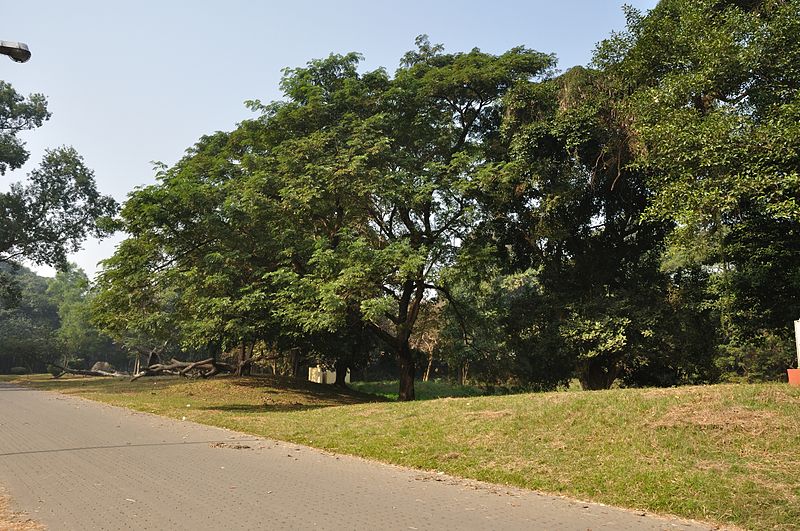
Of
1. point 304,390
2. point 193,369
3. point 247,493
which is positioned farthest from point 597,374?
point 193,369

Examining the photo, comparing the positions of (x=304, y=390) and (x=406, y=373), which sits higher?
(x=406, y=373)

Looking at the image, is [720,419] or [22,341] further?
[22,341]

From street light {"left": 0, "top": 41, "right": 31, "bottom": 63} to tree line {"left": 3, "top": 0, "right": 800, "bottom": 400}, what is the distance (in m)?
8.69

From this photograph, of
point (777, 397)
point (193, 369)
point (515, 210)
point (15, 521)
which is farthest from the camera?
point (193, 369)

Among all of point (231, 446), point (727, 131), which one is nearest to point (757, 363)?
point (727, 131)

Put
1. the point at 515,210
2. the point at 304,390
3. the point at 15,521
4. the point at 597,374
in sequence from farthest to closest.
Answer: the point at 304,390 → the point at 597,374 → the point at 515,210 → the point at 15,521

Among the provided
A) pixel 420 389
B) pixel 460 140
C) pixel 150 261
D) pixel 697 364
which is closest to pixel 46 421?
pixel 150 261

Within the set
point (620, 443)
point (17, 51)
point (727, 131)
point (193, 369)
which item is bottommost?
point (620, 443)

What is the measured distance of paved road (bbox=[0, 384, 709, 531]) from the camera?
5.50 metres

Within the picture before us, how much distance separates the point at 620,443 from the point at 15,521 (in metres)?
7.50

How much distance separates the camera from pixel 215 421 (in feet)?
46.3

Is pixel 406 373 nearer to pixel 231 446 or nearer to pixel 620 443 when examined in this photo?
pixel 231 446

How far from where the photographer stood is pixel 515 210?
1930cm

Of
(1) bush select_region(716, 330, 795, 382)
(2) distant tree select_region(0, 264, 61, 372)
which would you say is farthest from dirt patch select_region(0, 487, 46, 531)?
(2) distant tree select_region(0, 264, 61, 372)
